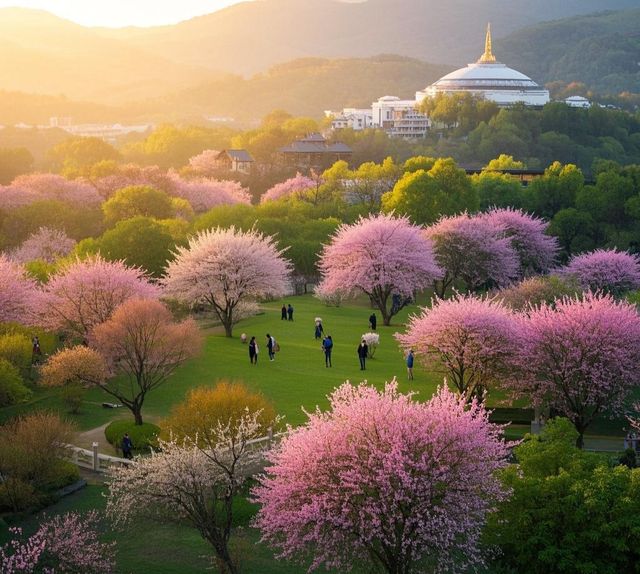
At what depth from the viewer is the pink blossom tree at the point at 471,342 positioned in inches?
1572

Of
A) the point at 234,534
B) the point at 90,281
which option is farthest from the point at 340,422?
the point at 90,281

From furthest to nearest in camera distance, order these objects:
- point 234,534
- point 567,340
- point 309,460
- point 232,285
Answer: point 232,285
point 567,340
point 234,534
point 309,460

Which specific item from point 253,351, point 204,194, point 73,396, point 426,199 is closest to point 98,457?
point 73,396

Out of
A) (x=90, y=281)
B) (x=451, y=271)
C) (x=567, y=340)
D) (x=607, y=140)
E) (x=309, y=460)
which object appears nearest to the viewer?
(x=309, y=460)

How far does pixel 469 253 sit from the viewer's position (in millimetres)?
65938

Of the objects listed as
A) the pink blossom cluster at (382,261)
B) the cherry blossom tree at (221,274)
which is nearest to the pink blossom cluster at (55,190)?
the pink blossom cluster at (382,261)

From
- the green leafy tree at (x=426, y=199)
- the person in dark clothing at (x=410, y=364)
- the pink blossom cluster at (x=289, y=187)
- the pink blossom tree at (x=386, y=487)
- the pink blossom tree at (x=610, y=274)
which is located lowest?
the pink blossom cluster at (x=289, y=187)

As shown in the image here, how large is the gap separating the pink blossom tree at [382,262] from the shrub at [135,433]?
23.7 metres

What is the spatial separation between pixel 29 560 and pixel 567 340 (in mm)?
20689

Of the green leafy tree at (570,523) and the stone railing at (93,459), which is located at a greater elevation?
the green leafy tree at (570,523)

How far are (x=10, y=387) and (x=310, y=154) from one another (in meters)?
103

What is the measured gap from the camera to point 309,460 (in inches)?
960

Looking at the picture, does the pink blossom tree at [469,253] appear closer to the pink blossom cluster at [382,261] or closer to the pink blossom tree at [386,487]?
the pink blossom cluster at [382,261]

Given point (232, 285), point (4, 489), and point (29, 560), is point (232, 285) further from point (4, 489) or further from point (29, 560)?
point (29, 560)
